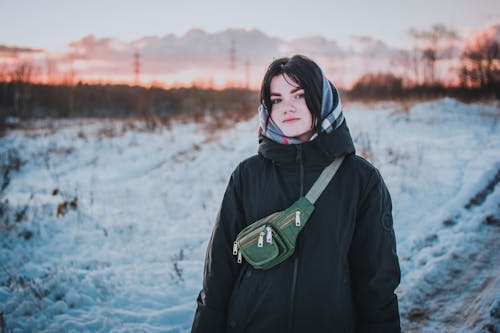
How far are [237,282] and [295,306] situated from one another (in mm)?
347

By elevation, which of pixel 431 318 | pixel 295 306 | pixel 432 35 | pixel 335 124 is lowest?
pixel 431 318

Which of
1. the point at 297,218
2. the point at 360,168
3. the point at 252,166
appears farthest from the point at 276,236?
the point at 360,168

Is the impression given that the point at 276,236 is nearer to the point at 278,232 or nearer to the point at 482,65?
the point at 278,232

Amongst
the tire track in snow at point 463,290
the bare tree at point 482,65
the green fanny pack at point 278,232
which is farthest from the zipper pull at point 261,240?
the bare tree at point 482,65

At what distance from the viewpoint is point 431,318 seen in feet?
9.25

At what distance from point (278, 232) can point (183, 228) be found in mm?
4560

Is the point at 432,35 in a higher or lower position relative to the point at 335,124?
higher

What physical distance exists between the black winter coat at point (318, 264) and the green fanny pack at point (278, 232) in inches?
2.6

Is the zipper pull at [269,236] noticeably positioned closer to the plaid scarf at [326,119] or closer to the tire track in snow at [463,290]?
the plaid scarf at [326,119]

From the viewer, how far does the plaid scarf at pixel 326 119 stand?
1645 millimetres

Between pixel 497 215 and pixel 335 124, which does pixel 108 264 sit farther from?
pixel 497 215

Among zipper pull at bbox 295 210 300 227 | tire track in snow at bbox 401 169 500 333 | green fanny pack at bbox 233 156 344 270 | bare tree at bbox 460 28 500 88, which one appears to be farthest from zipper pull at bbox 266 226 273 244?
bare tree at bbox 460 28 500 88

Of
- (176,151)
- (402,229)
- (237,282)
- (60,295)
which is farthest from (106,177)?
(237,282)

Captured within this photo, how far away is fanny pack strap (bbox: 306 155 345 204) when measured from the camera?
62.1 inches
